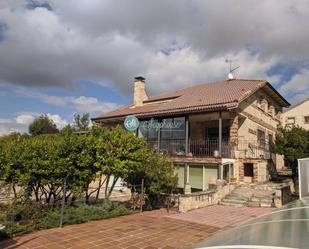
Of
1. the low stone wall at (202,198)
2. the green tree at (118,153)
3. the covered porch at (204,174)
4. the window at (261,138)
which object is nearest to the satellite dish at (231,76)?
the window at (261,138)

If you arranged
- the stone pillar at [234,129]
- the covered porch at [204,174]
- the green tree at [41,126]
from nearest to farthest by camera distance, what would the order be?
the covered porch at [204,174] < the stone pillar at [234,129] < the green tree at [41,126]

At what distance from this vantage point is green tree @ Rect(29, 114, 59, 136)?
153 ft

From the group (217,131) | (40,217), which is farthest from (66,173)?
(217,131)

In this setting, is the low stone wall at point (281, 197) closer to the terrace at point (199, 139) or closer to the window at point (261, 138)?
the terrace at point (199, 139)

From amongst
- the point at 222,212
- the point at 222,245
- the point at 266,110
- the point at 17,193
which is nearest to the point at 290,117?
the point at 266,110

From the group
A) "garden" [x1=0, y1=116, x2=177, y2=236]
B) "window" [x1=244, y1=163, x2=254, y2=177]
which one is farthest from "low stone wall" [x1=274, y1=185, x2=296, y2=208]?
"garden" [x1=0, y1=116, x2=177, y2=236]

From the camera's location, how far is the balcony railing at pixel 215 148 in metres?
16.8

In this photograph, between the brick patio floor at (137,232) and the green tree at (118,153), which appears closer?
the brick patio floor at (137,232)

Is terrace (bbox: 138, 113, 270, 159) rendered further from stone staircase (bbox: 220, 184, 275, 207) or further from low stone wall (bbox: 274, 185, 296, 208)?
low stone wall (bbox: 274, 185, 296, 208)

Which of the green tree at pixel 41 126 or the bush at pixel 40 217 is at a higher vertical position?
the green tree at pixel 41 126

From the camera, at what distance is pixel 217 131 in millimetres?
19875

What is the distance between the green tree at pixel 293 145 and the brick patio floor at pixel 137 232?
18.8 ft

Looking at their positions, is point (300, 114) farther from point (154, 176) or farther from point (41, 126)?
point (41, 126)

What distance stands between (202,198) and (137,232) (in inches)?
214
